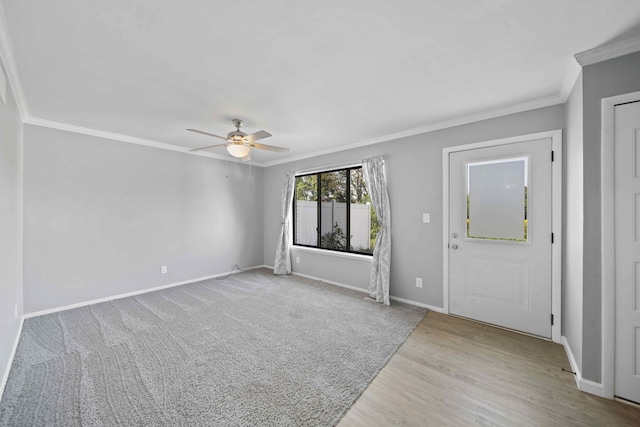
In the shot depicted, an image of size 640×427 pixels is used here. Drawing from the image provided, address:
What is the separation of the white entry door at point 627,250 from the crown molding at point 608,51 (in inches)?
14.9

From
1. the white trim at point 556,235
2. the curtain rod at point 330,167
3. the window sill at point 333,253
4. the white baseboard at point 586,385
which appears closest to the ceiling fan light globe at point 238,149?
the curtain rod at point 330,167

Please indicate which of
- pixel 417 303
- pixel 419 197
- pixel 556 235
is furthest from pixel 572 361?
pixel 419 197

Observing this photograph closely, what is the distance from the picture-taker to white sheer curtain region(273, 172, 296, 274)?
5184 millimetres

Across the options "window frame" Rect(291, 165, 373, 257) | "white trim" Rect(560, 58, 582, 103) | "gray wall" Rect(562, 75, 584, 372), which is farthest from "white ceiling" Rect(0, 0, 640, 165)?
"window frame" Rect(291, 165, 373, 257)

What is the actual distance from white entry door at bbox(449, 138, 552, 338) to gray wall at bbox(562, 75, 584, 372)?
0.14 m

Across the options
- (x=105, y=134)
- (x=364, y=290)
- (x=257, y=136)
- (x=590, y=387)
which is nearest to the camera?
(x=590, y=387)

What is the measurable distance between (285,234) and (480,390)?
4.01m

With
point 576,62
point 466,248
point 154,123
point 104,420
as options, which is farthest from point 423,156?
point 104,420

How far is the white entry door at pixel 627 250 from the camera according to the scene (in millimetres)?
1714

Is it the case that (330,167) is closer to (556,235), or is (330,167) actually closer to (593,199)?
(556,235)

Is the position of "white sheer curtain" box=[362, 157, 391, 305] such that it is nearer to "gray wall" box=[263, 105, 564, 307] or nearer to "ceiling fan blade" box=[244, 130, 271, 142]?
"gray wall" box=[263, 105, 564, 307]

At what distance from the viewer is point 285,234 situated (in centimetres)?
526

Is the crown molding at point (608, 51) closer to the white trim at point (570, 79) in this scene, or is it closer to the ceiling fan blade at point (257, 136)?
the white trim at point (570, 79)

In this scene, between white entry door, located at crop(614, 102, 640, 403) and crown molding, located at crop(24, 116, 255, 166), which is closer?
white entry door, located at crop(614, 102, 640, 403)
